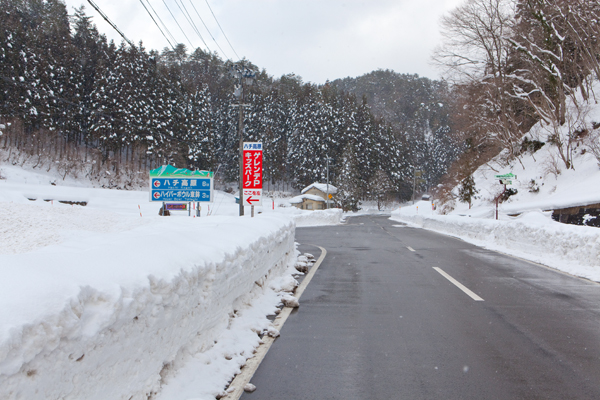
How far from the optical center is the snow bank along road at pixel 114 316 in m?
2.25

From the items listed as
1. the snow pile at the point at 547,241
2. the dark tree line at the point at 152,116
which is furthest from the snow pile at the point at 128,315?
the dark tree line at the point at 152,116

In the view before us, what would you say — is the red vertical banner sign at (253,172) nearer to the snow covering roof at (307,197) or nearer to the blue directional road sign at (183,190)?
the blue directional road sign at (183,190)

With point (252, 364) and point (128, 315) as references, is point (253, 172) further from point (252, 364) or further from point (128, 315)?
point (128, 315)

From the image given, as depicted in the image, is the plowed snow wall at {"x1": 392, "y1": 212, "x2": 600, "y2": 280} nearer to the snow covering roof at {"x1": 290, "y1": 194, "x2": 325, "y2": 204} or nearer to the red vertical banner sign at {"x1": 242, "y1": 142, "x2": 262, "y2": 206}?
the red vertical banner sign at {"x1": 242, "y1": 142, "x2": 262, "y2": 206}

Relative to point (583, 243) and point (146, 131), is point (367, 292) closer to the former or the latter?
point (583, 243)

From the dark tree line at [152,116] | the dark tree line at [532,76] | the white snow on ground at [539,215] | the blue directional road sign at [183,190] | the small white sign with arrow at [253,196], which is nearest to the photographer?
the white snow on ground at [539,215]

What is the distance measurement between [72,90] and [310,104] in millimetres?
39015

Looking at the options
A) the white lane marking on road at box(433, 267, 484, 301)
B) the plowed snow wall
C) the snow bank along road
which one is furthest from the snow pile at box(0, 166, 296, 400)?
the plowed snow wall

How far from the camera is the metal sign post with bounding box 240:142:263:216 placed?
14805 mm

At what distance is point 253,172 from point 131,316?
1220 cm

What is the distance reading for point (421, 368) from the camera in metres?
4.15

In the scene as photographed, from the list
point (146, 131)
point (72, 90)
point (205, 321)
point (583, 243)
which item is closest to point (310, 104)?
point (146, 131)

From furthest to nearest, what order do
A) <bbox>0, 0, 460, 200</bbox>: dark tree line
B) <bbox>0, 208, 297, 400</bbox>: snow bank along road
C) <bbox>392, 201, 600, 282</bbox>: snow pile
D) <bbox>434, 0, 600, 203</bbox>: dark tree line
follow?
<bbox>0, 0, 460, 200</bbox>: dark tree line → <bbox>434, 0, 600, 203</bbox>: dark tree line → <bbox>392, 201, 600, 282</bbox>: snow pile → <bbox>0, 208, 297, 400</bbox>: snow bank along road

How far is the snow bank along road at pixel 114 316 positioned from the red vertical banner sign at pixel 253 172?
30.7 ft
